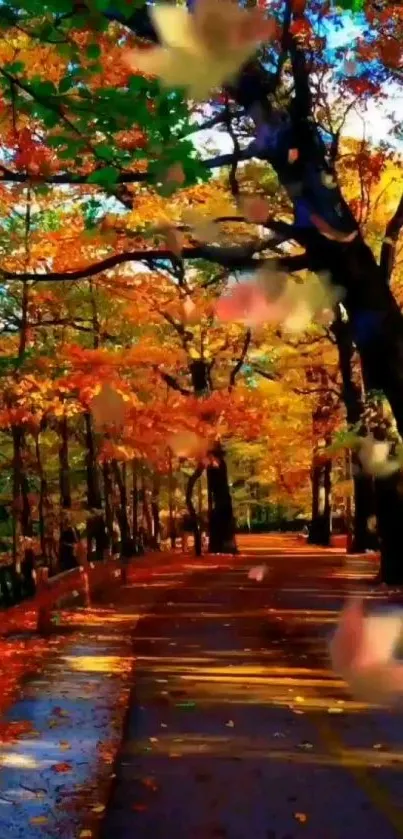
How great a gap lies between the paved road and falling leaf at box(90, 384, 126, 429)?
31.6 ft

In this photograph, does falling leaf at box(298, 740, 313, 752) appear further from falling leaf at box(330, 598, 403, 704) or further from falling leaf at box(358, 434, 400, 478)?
falling leaf at box(358, 434, 400, 478)

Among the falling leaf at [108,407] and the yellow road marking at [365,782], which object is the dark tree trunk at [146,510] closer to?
the falling leaf at [108,407]

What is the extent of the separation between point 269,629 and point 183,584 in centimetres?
922

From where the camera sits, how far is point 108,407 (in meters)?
23.9

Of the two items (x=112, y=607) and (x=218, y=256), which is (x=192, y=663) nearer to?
(x=218, y=256)

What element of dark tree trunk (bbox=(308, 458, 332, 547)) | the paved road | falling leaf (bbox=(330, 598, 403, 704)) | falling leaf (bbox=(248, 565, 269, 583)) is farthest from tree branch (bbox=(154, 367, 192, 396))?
the paved road

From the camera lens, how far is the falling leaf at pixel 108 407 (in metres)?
22.4

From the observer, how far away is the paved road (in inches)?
209

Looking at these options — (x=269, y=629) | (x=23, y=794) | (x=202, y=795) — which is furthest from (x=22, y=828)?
(x=269, y=629)

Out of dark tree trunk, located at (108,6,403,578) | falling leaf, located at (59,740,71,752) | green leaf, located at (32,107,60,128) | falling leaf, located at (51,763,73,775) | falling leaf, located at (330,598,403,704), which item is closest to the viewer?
green leaf, located at (32,107,60,128)

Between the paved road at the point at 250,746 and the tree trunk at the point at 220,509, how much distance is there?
1942 centimetres

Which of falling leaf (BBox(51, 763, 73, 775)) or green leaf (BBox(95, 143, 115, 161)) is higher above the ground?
green leaf (BBox(95, 143, 115, 161))

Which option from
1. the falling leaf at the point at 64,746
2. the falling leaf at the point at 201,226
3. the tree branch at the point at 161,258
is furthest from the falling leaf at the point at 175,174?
the falling leaf at the point at 201,226

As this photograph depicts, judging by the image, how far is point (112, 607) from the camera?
17109 millimetres
